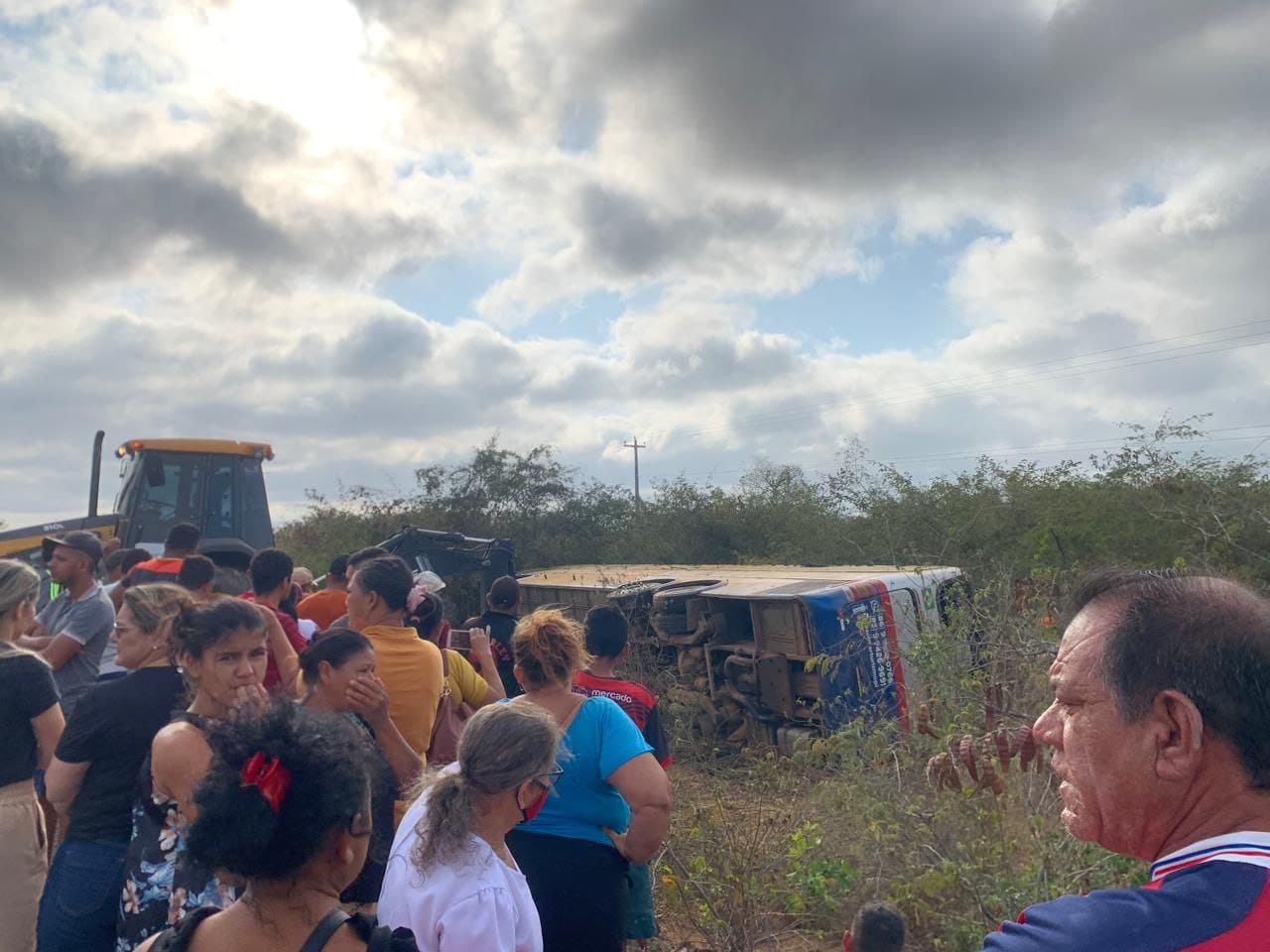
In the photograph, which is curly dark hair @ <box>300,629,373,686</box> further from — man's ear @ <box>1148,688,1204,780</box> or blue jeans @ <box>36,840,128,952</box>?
man's ear @ <box>1148,688,1204,780</box>

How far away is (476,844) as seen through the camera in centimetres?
250

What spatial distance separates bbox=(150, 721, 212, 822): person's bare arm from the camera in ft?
8.80

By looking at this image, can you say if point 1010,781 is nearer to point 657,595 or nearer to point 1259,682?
point 1259,682

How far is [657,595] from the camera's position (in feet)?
35.4

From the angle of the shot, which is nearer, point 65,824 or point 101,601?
point 65,824

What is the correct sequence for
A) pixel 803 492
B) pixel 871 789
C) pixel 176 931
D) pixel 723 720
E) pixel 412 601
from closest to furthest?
pixel 176 931 < pixel 412 601 < pixel 871 789 < pixel 723 720 < pixel 803 492

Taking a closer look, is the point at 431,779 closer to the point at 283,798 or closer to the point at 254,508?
the point at 283,798

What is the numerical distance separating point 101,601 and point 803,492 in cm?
1679

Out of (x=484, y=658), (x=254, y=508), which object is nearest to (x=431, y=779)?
(x=484, y=658)

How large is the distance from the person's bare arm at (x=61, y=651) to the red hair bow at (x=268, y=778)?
379 centimetres

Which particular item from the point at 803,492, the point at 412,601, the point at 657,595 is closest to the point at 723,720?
the point at 657,595

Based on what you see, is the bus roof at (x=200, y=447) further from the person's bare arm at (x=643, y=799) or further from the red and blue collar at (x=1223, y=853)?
the red and blue collar at (x=1223, y=853)

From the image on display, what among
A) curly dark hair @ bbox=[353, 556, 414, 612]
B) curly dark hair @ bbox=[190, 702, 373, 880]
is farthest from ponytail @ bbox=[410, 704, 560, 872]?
curly dark hair @ bbox=[353, 556, 414, 612]

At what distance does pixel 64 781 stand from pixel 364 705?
0.93m
